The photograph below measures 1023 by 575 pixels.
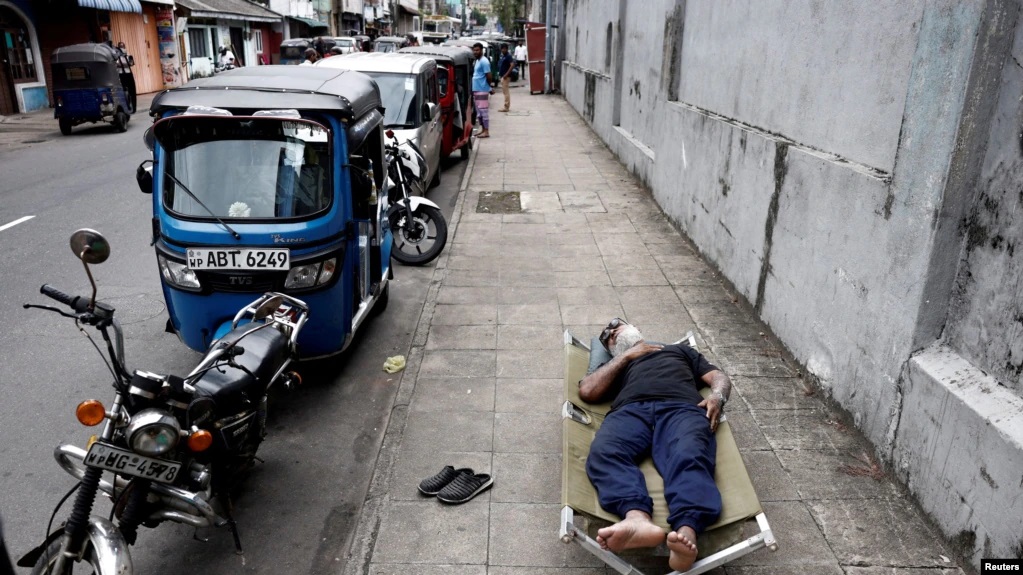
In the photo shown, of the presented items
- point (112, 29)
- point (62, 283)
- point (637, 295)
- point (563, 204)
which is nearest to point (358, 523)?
point (637, 295)

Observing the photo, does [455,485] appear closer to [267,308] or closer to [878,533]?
[267,308]

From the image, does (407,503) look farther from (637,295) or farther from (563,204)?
(563,204)

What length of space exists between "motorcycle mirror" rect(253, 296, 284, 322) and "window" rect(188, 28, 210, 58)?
31546 millimetres

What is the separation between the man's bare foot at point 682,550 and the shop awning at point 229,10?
105 ft

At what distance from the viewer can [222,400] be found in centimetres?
355

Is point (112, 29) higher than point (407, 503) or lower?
higher

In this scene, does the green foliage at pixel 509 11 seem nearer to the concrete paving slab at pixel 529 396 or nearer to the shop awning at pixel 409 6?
the shop awning at pixel 409 6

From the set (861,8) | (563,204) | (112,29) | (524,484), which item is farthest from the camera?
(112,29)

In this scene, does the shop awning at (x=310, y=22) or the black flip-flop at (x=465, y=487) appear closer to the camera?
the black flip-flop at (x=465, y=487)

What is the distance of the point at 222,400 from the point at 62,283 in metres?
4.78

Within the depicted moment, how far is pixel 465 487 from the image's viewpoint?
4113mm

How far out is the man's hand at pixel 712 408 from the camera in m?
3.93

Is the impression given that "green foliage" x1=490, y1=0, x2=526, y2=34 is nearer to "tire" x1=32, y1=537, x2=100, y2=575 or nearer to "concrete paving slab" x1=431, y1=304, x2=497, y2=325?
"concrete paving slab" x1=431, y1=304, x2=497, y2=325

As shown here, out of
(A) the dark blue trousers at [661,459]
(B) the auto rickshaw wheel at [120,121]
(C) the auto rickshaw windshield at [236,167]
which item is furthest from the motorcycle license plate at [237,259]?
(B) the auto rickshaw wheel at [120,121]
